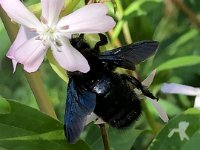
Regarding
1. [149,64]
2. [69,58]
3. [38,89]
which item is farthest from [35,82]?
[149,64]

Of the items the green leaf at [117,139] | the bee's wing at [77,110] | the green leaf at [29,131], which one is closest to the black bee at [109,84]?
the bee's wing at [77,110]

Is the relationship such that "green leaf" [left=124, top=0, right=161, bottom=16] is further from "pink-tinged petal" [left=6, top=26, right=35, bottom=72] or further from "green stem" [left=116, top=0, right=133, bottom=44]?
"pink-tinged petal" [left=6, top=26, right=35, bottom=72]

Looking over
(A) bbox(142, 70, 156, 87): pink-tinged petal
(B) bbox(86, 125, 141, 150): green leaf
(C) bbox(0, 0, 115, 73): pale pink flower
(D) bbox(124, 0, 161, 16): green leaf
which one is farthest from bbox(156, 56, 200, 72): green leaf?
(C) bbox(0, 0, 115, 73): pale pink flower

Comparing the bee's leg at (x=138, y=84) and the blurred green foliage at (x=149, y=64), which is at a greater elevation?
the bee's leg at (x=138, y=84)

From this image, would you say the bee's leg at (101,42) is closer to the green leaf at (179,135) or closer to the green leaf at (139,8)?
the green leaf at (179,135)

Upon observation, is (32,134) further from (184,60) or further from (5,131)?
(184,60)

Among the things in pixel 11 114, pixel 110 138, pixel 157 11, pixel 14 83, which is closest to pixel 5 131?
pixel 11 114

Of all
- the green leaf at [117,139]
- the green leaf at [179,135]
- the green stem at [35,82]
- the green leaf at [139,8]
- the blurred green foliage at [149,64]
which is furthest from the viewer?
the green leaf at [139,8]
